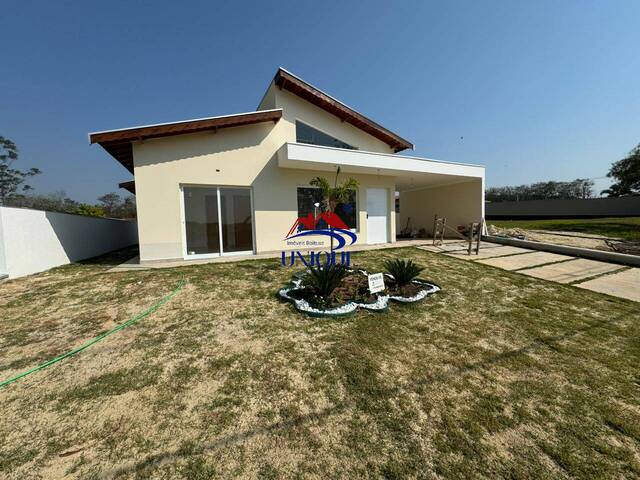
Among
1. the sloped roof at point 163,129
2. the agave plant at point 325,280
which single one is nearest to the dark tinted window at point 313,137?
the sloped roof at point 163,129

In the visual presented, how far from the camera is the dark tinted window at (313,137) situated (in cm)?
941

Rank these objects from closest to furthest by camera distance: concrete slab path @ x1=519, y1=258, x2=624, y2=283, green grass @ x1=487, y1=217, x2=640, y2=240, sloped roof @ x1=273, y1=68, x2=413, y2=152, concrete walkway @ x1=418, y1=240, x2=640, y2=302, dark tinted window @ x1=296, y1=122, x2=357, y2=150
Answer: concrete walkway @ x1=418, y1=240, x2=640, y2=302 → concrete slab path @ x1=519, y1=258, x2=624, y2=283 → sloped roof @ x1=273, y1=68, x2=413, y2=152 → dark tinted window @ x1=296, y1=122, x2=357, y2=150 → green grass @ x1=487, y1=217, x2=640, y2=240

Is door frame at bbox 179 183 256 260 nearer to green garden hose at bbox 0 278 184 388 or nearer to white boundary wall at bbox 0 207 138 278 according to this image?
green garden hose at bbox 0 278 184 388

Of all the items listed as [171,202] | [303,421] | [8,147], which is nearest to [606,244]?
[303,421]

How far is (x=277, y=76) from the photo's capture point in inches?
334

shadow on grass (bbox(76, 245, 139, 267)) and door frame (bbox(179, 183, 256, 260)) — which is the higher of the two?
door frame (bbox(179, 183, 256, 260))

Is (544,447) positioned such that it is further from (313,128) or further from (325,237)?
(313,128)

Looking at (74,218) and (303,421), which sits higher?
(74,218)

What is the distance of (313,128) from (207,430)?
32.0ft

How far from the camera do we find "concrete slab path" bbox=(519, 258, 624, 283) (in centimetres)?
608

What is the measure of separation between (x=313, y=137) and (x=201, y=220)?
207 inches

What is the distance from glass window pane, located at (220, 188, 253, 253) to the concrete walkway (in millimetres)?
6592

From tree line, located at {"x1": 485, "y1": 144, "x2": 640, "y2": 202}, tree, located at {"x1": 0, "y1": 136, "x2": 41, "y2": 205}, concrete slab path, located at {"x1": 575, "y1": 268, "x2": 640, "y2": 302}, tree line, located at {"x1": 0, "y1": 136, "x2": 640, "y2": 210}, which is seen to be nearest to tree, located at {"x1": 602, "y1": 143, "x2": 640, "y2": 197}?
tree line, located at {"x1": 0, "y1": 136, "x2": 640, "y2": 210}

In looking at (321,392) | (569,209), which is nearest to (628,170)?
(569,209)
